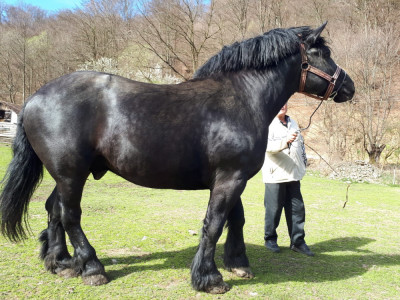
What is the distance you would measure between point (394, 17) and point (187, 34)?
16897 millimetres

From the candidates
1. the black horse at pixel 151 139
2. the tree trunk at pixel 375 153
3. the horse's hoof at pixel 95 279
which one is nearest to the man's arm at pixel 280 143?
the black horse at pixel 151 139

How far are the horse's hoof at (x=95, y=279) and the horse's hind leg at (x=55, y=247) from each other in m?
0.24

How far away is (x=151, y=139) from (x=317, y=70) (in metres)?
1.99

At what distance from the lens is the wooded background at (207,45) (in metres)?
20.0

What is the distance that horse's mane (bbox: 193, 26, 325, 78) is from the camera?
3.48 metres

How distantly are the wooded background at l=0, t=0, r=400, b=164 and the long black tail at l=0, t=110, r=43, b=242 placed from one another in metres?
18.7

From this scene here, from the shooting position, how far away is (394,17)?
25531mm

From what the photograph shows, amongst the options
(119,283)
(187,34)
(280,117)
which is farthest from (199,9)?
(119,283)

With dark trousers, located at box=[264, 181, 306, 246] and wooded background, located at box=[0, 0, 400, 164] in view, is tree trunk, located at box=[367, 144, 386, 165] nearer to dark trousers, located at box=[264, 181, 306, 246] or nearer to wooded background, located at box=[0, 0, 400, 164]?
wooded background, located at box=[0, 0, 400, 164]

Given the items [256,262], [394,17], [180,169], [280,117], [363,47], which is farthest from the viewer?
[394,17]

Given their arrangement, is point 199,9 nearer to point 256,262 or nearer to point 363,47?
point 363,47

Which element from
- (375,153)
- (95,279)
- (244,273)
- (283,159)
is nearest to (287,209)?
(283,159)

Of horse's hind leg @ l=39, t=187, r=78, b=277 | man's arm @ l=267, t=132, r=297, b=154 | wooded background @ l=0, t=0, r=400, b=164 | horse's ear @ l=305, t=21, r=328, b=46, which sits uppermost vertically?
wooded background @ l=0, t=0, r=400, b=164

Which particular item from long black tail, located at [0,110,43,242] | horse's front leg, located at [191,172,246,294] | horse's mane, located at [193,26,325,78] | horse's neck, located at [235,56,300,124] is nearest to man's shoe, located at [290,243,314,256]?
horse's front leg, located at [191,172,246,294]
